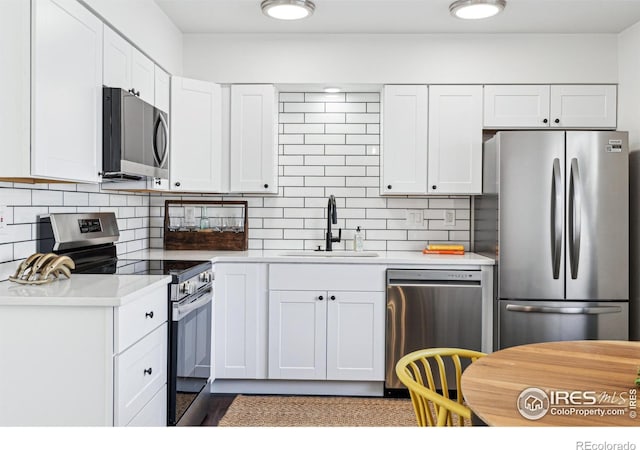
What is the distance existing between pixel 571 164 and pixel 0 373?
307cm

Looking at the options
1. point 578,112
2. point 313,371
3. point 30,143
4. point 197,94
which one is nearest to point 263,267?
point 313,371

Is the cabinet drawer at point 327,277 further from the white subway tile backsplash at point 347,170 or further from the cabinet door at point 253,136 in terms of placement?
the white subway tile backsplash at point 347,170

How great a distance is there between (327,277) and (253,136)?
111cm

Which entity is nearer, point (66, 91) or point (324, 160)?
point (66, 91)

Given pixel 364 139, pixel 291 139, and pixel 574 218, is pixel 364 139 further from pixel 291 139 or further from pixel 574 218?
pixel 574 218

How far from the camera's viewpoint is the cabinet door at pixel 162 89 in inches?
130

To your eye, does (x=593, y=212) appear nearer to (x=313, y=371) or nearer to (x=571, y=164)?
(x=571, y=164)

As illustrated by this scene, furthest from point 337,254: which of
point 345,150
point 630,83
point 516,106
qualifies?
point 630,83

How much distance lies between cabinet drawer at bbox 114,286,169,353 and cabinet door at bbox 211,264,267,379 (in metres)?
0.99

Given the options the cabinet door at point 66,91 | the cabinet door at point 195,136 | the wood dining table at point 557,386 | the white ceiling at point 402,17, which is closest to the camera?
the wood dining table at point 557,386

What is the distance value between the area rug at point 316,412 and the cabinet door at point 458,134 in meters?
1.50

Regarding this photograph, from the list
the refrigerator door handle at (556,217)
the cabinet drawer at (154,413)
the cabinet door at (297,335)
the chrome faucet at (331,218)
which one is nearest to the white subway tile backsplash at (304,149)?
the chrome faucet at (331,218)

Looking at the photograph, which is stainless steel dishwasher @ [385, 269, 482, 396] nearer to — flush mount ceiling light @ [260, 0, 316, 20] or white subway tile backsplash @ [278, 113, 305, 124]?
white subway tile backsplash @ [278, 113, 305, 124]

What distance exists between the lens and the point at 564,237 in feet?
10.6
